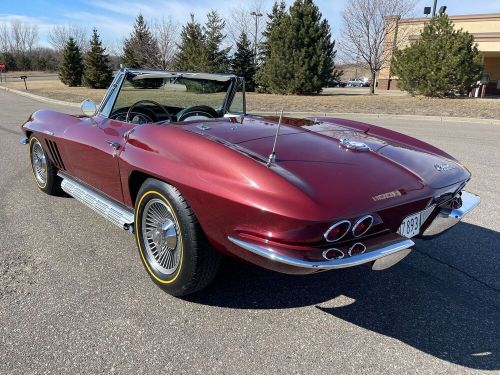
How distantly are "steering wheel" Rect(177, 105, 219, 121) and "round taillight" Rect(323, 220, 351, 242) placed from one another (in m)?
2.11

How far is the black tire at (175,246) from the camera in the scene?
2488 millimetres

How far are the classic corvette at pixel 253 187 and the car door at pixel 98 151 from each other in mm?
14

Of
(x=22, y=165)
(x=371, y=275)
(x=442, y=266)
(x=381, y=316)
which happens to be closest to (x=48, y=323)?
(x=381, y=316)

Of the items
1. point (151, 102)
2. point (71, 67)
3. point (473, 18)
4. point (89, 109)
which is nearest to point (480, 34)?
point (473, 18)

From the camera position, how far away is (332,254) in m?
2.14

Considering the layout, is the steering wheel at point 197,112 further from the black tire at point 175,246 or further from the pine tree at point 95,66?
the pine tree at point 95,66

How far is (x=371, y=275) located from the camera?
320 centimetres

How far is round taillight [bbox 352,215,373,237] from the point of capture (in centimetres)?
221

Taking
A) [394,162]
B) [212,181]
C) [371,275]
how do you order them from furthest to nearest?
[371,275]
[394,162]
[212,181]

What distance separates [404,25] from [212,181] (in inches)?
1189

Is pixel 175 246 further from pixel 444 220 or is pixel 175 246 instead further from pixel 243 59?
pixel 243 59

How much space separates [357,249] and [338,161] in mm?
654

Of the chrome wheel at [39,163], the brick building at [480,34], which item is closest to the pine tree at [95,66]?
the brick building at [480,34]

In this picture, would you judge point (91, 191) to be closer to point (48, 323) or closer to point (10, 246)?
point (10, 246)
